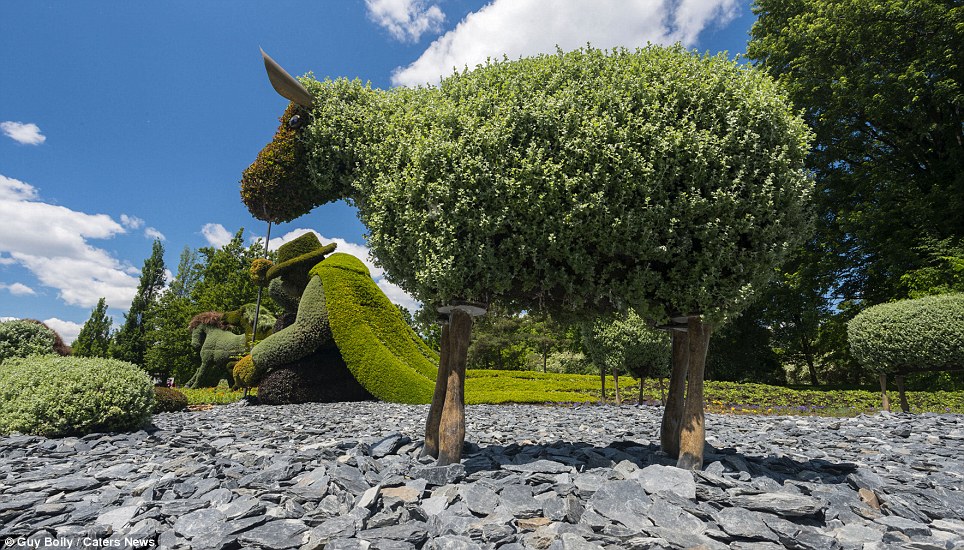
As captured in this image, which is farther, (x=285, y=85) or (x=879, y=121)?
(x=879, y=121)

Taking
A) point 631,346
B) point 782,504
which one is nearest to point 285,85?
point 782,504

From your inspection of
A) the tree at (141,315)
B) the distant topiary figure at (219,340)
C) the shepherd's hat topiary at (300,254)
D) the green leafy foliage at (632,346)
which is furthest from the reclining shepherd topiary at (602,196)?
the tree at (141,315)

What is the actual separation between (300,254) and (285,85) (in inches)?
368

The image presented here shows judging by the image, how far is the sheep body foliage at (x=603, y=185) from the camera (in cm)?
454

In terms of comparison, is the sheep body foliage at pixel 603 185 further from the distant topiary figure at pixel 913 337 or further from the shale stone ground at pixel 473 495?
the distant topiary figure at pixel 913 337

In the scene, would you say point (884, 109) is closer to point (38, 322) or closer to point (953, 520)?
point (953, 520)

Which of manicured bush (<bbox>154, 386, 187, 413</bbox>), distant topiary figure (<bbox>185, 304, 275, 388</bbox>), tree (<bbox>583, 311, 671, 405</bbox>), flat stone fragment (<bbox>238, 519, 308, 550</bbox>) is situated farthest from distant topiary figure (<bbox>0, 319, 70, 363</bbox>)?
tree (<bbox>583, 311, 671, 405</bbox>)

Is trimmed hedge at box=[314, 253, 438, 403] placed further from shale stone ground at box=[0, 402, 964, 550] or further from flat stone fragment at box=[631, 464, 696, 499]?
flat stone fragment at box=[631, 464, 696, 499]

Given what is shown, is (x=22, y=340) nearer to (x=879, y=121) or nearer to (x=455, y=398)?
(x=455, y=398)

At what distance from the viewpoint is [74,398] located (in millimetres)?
7270

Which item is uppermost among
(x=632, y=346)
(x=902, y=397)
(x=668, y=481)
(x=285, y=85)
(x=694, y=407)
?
(x=285, y=85)

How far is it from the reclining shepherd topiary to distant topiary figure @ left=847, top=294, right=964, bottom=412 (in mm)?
8919

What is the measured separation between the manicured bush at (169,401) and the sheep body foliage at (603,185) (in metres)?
9.24

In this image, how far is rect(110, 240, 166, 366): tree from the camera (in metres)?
33.4
